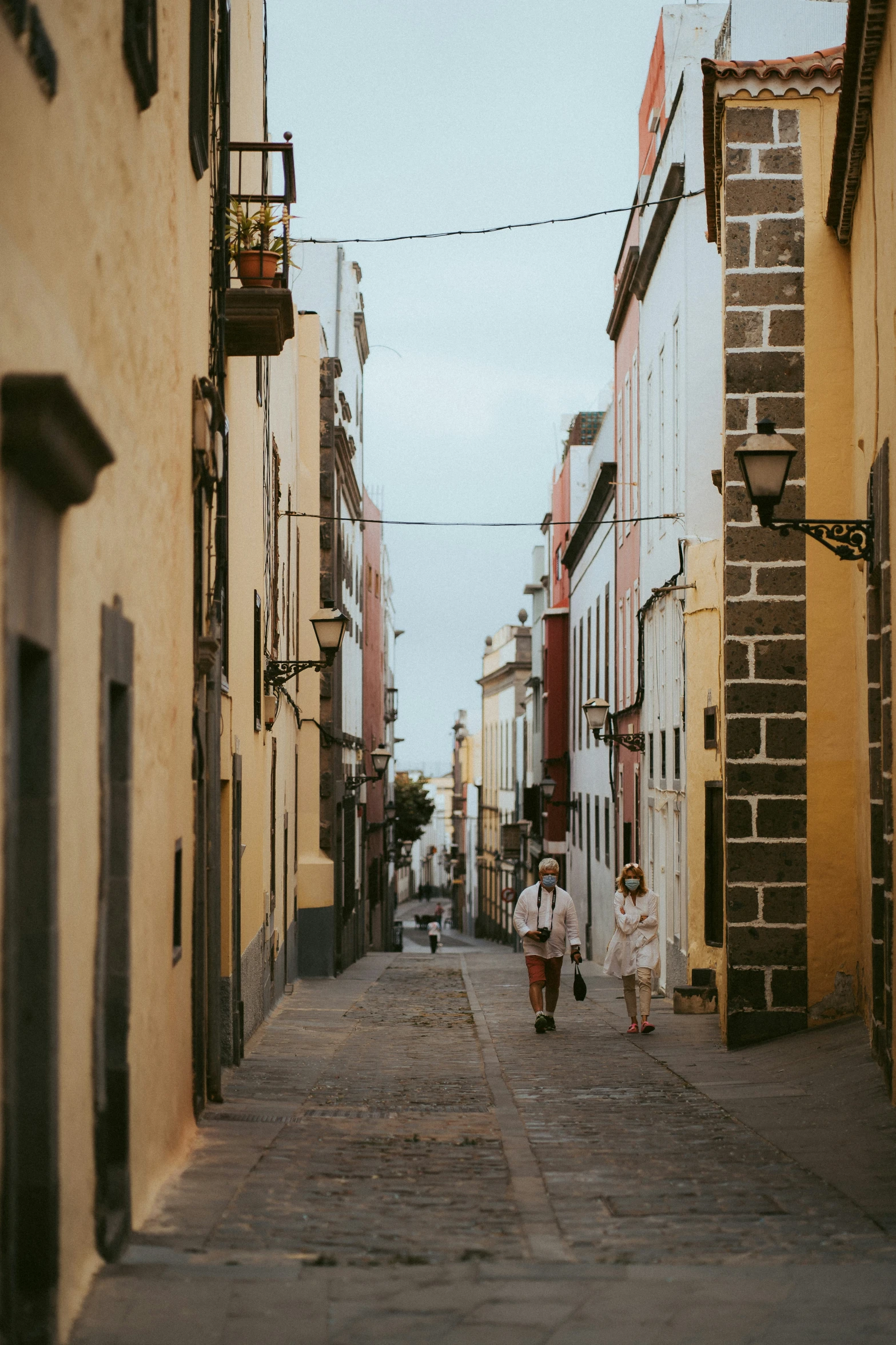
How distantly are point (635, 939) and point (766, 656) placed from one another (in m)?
2.97

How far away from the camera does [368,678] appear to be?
44.4m

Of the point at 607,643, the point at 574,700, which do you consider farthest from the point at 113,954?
the point at 574,700

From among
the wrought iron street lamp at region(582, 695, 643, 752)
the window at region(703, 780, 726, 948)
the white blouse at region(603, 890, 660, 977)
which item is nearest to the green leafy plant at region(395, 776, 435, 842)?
the wrought iron street lamp at region(582, 695, 643, 752)

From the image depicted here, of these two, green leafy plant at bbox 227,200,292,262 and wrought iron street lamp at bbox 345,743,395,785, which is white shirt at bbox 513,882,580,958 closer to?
green leafy plant at bbox 227,200,292,262

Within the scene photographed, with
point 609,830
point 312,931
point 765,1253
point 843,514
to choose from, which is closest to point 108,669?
point 765,1253

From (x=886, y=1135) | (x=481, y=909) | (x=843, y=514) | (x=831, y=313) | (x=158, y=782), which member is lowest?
(x=481, y=909)

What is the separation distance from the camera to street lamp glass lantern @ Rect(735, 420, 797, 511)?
34.3 ft

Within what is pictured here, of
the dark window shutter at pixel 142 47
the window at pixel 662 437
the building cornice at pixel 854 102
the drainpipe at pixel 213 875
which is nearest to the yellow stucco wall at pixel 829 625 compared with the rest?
the building cornice at pixel 854 102

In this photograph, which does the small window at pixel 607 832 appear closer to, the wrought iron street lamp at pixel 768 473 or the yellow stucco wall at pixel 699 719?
the yellow stucco wall at pixel 699 719

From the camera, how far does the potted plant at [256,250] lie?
12.1 meters

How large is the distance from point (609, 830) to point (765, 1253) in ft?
76.4

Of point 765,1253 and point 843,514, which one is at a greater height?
point 843,514

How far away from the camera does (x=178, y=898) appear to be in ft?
28.9

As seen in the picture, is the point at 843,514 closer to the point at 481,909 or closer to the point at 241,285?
the point at 241,285
